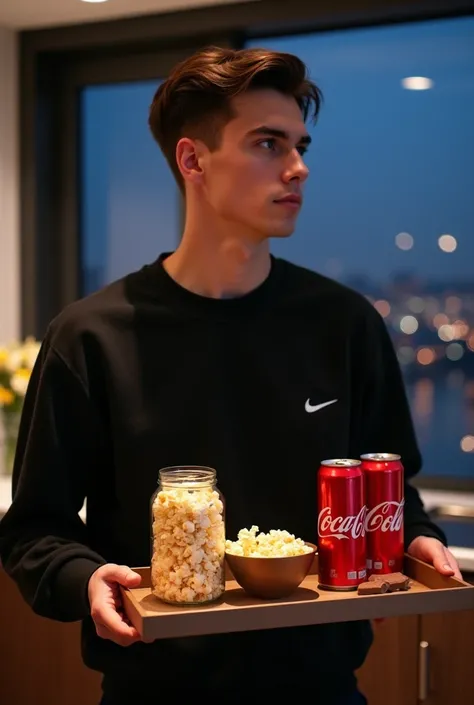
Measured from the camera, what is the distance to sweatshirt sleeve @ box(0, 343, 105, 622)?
1301 mm

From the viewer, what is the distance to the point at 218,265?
4.59 feet

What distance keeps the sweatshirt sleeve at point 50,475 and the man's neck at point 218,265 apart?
0.75ft

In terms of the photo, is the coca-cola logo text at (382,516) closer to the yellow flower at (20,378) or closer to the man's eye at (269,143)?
the man's eye at (269,143)

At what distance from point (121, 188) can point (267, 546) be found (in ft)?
6.44

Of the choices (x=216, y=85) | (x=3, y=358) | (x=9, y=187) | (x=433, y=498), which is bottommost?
(x=433, y=498)

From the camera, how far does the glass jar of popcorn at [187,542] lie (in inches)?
43.1

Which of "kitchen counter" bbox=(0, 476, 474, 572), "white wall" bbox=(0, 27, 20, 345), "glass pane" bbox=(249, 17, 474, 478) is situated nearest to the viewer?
"kitchen counter" bbox=(0, 476, 474, 572)

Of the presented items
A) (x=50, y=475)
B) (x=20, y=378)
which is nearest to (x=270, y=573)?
(x=50, y=475)

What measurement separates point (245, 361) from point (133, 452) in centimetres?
21

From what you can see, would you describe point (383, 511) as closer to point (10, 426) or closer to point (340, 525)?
point (340, 525)

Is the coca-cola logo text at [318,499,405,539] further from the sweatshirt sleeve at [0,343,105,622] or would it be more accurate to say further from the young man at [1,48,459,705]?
the sweatshirt sleeve at [0,343,105,622]

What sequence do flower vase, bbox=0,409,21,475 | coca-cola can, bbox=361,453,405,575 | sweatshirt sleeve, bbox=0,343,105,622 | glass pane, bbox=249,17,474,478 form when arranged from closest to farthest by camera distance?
1. coca-cola can, bbox=361,453,405,575
2. sweatshirt sleeve, bbox=0,343,105,622
3. glass pane, bbox=249,17,474,478
4. flower vase, bbox=0,409,21,475

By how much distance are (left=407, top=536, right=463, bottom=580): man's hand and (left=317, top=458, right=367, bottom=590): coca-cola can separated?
11 centimetres

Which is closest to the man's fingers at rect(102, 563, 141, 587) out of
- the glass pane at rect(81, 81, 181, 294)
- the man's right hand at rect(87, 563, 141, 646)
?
the man's right hand at rect(87, 563, 141, 646)
